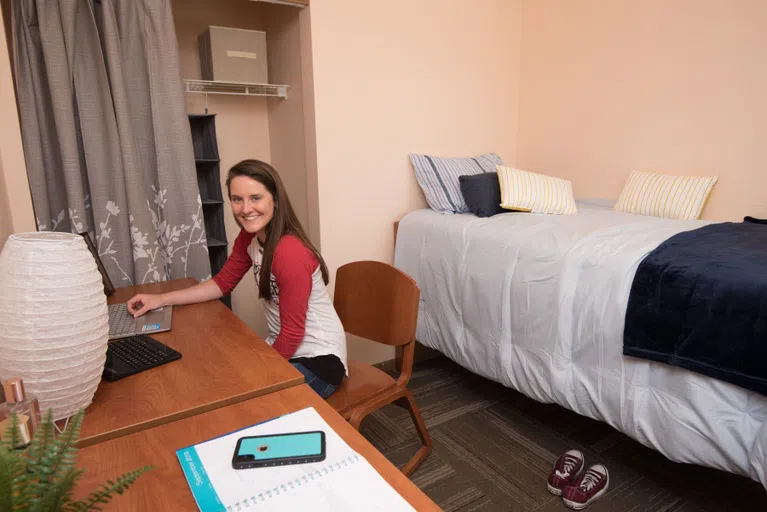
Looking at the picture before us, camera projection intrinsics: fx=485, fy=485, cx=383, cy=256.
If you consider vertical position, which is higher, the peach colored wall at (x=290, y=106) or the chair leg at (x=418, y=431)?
the peach colored wall at (x=290, y=106)

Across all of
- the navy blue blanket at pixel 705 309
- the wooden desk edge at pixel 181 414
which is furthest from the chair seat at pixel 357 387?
the navy blue blanket at pixel 705 309

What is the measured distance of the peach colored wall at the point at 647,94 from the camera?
6.92ft

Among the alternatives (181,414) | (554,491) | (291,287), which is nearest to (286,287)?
(291,287)

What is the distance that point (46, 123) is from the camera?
5.98 ft

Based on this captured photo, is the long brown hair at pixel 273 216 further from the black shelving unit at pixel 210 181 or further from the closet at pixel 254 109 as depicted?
the black shelving unit at pixel 210 181

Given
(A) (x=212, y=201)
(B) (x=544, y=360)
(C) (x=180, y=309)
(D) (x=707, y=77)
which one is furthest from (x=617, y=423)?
(A) (x=212, y=201)

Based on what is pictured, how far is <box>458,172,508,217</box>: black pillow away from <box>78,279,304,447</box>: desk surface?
1.49 meters

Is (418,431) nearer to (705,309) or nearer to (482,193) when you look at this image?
(705,309)

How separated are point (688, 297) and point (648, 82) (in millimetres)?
1470

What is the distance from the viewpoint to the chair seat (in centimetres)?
142

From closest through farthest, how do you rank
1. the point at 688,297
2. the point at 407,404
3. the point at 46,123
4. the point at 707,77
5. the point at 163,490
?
the point at 163,490 < the point at 688,297 < the point at 407,404 < the point at 46,123 < the point at 707,77

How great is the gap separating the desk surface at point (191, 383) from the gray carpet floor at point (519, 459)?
3.17 ft

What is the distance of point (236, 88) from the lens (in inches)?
96.3

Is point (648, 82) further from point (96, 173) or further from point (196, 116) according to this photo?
point (96, 173)
